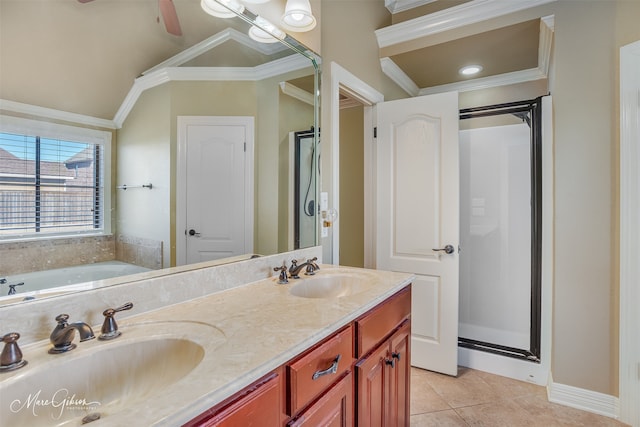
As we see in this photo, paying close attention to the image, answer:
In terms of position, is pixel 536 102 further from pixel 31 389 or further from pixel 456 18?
pixel 31 389

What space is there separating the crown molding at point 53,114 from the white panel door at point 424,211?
1.97 metres

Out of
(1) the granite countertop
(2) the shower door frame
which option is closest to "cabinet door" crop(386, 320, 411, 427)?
(1) the granite countertop

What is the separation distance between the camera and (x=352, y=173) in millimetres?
3104

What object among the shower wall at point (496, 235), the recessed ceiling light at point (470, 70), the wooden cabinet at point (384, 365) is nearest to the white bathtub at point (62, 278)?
the wooden cabinet at point (384, 365)

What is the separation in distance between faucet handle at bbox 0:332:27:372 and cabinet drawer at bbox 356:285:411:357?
86 cm

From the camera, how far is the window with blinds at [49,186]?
0.76 meters

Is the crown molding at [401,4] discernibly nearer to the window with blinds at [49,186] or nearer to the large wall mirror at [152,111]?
the large wall mirror at [152,111]

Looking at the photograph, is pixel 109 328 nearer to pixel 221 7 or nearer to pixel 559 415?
pixel 221 7

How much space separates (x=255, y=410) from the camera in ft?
2.20

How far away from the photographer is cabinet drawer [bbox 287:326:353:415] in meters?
0.78

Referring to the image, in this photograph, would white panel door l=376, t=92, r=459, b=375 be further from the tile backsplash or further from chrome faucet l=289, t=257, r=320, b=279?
the tile backsplash

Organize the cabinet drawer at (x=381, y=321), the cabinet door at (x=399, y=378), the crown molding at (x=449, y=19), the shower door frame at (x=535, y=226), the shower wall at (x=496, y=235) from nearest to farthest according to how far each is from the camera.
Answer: the cabinet drawer at (x=381, y=321)
the cabinet door at (x=399, y=378)
the crown molding at (x=449, y=19)
the shower door frame at (x=535, y=226)
the shower wall at (x=496, y=235)

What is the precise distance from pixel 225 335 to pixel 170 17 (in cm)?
107

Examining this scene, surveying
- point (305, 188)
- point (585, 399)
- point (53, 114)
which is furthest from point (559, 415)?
point (53, 114)
